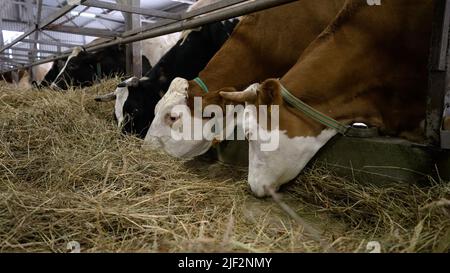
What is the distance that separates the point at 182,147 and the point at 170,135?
15 centimetres

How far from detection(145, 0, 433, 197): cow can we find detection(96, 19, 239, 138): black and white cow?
1732mm

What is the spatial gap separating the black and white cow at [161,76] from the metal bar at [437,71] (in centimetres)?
246

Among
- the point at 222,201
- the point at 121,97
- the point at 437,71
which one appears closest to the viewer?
the point at 437,71

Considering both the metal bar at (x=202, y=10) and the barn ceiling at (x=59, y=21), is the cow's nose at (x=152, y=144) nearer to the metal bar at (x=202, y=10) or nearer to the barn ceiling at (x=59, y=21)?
the metal bar at (x=202, y=10)

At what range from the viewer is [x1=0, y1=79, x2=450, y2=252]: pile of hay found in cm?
135

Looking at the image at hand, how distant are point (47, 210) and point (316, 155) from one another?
1406mm

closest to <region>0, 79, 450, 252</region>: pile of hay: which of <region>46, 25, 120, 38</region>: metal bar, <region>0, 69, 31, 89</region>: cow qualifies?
<region>46, 25, 120, 38</region>: metal bar

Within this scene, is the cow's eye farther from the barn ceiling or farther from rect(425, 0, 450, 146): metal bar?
rect(425, 0, 450, 146): metal bar

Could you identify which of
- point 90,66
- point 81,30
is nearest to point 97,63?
point 90,66

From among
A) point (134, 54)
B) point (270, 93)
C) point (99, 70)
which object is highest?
point (134, 54)

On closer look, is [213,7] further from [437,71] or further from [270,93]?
[437,71]

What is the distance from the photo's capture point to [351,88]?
2.03m
